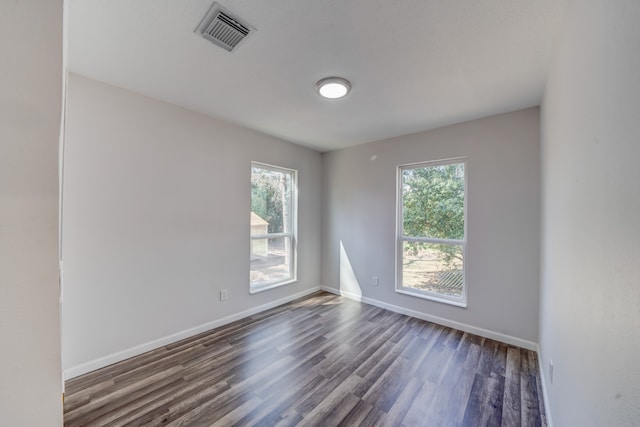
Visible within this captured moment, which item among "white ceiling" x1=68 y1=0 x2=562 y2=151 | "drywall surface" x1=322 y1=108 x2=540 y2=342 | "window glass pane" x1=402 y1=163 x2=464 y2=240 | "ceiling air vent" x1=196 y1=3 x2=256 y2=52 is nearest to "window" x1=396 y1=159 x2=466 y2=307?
"window glass pane" x1=402 y1=163 x2=464 y2=240

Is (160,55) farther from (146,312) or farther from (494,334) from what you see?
(494,334)

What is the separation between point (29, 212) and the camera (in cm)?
54

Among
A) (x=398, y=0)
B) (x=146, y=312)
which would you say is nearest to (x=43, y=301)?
(x=398, y=0)

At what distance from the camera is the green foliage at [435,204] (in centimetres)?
312

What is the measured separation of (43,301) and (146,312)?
7.65ft

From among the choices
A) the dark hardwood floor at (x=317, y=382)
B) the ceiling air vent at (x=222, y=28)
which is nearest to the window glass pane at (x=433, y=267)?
the dark hardwood floor at (x=317, y=382)

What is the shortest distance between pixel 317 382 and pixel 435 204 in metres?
2.44

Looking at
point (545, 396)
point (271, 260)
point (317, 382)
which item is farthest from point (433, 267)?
point (271, 260)

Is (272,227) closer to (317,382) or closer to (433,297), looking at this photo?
(317,382)

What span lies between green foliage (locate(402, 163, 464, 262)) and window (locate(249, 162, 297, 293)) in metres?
1.73

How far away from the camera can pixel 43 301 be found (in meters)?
0.55

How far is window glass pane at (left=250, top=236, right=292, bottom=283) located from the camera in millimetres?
3535

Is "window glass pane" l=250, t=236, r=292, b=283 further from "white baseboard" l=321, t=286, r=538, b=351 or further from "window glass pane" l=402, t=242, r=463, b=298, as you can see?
"window glass pane" l=402, t=242, r=463, b=298

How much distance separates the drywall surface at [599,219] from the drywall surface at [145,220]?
3.00m
